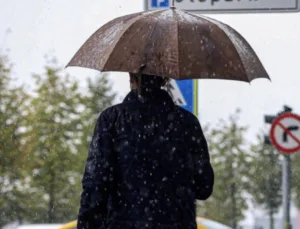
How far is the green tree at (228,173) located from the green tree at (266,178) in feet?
1.91

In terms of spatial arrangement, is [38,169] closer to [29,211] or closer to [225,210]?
[29,211]

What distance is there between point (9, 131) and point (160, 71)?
42032 millimetres

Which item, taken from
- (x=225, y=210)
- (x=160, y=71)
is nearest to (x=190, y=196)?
(x=160, y=71)

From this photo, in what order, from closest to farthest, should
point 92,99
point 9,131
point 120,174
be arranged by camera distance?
1. point 120,174
2. point 9,131
3. point 92,99

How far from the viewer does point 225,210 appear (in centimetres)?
5847

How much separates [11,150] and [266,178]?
1776cm

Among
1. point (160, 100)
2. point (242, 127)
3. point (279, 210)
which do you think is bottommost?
point (279, 210)

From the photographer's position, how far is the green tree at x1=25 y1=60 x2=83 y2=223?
46938 mm

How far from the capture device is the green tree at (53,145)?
46.9 meters

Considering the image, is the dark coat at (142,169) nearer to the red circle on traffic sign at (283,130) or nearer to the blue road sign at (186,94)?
the blue road sign at (186,94)

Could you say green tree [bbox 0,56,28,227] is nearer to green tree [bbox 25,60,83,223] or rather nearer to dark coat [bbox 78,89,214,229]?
green tree [bbox 25,60,83,223]

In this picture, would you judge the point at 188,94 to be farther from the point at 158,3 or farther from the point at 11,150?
the point at 11,150

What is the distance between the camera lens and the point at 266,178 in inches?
2355

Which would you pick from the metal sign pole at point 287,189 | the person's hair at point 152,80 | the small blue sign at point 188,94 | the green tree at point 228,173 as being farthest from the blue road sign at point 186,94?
the green tree at point 228,173
